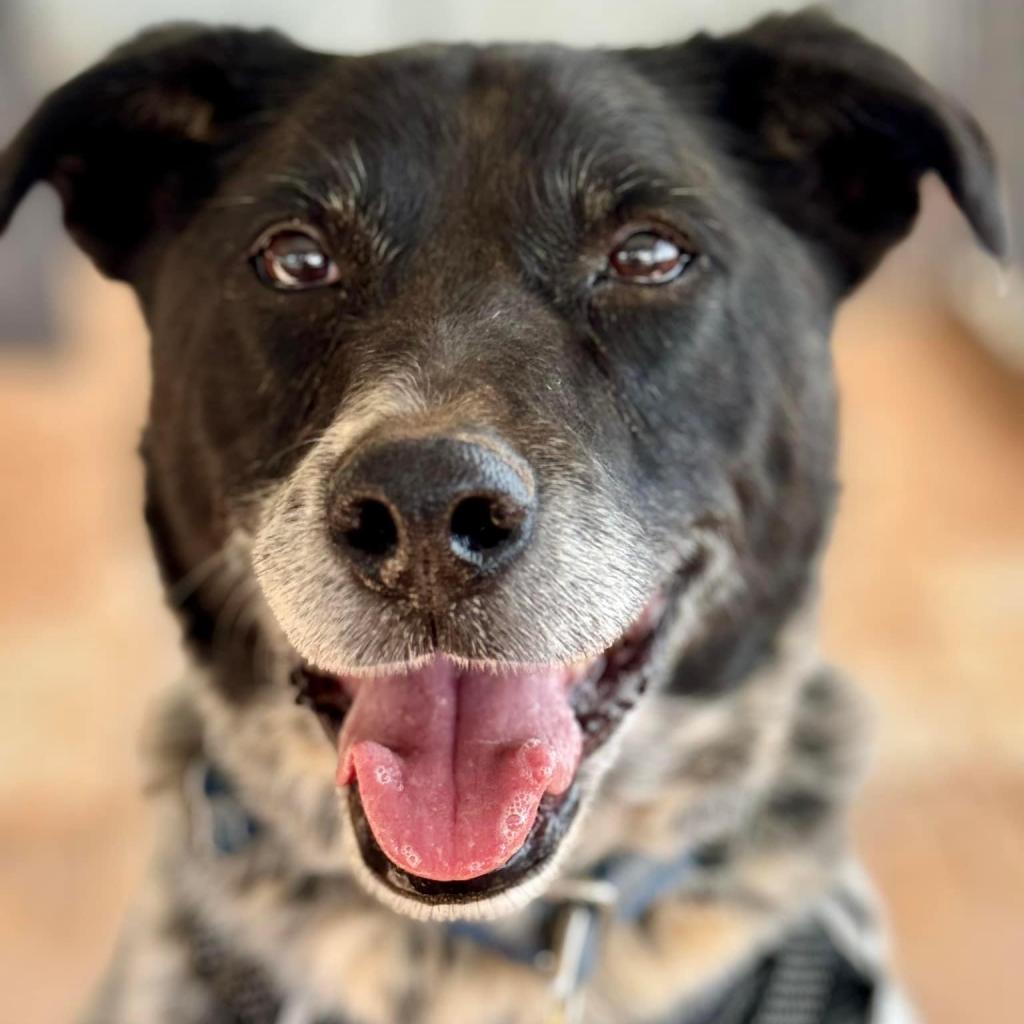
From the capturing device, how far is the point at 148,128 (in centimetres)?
148

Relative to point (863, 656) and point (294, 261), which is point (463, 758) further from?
point (863, 656)

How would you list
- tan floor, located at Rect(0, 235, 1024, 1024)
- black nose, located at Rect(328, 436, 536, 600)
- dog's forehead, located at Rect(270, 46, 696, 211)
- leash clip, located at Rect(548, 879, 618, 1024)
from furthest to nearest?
tan floor, located at Rect(0, 235, 1024, 1024), leash clip, located at Rect(548, 879, 618, 1024), dog's forehead, located at Rect(270, 46, 696, 211), black nose, located at Rect(328, 436, 536, 600)

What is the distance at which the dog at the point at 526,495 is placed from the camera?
114 cm

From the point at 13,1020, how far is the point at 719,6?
426cm

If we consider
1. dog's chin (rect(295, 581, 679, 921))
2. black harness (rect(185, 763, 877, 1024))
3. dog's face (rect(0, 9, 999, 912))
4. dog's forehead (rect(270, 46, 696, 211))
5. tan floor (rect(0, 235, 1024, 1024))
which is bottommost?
tan floor (rect(0, 235, 1024, 1024))

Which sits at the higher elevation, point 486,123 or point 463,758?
point 486,123

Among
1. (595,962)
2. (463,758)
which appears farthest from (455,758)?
(595,962)

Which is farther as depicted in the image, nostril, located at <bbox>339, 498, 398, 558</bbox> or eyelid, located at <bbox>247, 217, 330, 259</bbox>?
eyelid, located at <bbox>247, 217, 330, 259</bbox>

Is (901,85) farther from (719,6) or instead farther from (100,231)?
(719,6)

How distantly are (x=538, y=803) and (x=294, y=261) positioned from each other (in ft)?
1.88

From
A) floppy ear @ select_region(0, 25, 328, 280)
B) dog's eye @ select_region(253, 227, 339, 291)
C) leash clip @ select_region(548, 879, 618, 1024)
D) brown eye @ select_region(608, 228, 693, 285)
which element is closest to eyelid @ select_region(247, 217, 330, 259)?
dog's eye @ select_region(253, 227, 339, 291)

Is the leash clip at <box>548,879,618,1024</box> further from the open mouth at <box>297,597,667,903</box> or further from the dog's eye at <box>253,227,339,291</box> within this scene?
the dog's eye at <box>253,227,339,291</box>

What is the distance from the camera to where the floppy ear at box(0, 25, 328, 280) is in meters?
1.38

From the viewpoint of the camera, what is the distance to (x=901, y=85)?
4.38ft
